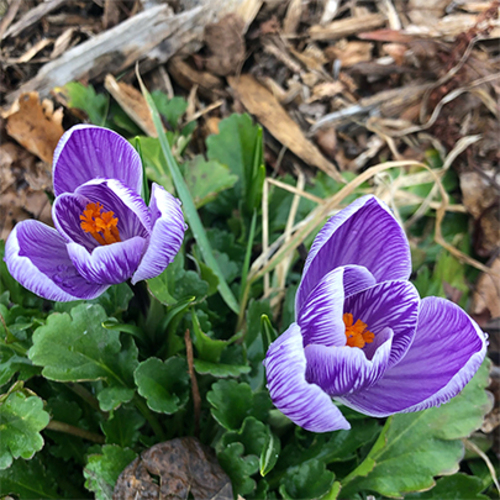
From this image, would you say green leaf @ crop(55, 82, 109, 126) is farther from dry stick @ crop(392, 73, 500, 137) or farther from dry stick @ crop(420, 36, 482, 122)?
dry stick @ crop(420, 36, 482, 122)

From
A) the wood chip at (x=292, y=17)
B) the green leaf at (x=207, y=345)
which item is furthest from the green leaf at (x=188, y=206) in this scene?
the wood chip at (x=292, y=17)

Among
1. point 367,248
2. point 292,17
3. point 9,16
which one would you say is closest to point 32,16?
point 9,16

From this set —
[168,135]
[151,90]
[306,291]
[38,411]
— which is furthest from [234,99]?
[38,411]

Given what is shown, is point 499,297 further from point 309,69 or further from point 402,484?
point 309,69

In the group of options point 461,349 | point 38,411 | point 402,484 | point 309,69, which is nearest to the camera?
point 461,349

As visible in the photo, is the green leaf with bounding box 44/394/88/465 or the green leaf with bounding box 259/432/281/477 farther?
the green leaf with bounding box 44/394/88/465

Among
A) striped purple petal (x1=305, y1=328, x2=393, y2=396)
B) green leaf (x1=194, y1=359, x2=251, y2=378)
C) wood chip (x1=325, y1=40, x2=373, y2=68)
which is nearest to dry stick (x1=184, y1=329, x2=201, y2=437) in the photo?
green leaf (x1=194, y1=359, x2=251, y2=378)

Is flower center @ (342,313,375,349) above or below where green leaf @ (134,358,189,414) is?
above
